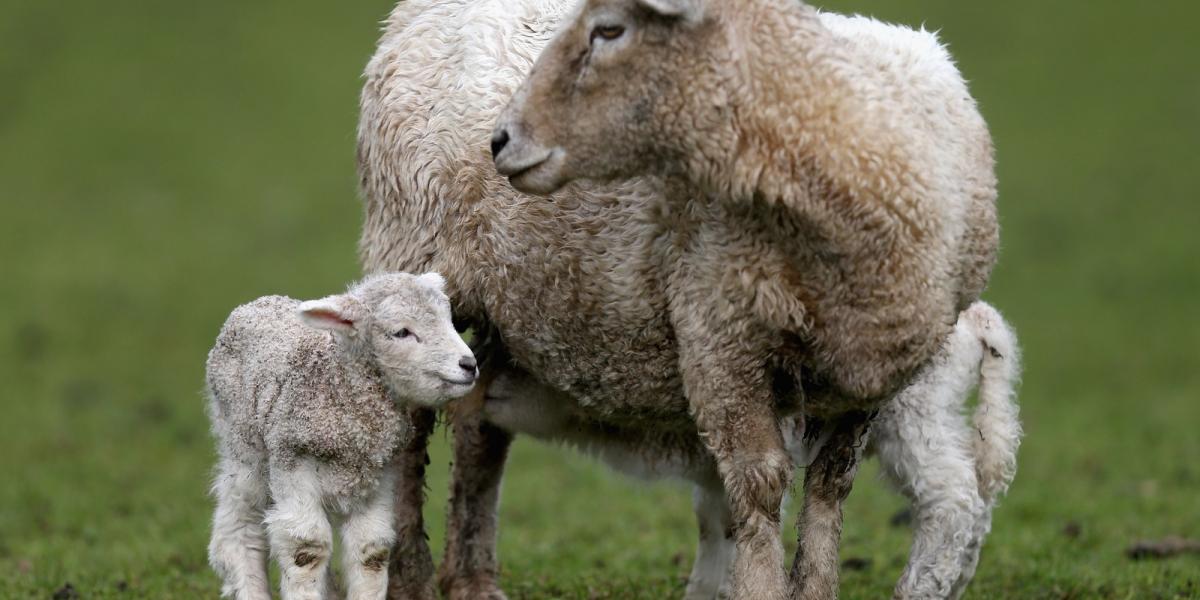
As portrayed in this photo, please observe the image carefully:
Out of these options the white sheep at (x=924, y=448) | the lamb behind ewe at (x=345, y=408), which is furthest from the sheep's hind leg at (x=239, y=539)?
the white sheep at (x=924, y=448)

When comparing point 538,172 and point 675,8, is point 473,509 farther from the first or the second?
point 675,8

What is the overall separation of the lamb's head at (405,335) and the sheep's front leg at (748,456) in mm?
850

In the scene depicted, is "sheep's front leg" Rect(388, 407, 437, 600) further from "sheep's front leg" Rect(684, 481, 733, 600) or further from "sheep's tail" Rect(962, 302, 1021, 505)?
"sheep's tail" Rect(962, 302, 1021, 505)

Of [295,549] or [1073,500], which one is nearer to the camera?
[295,549]

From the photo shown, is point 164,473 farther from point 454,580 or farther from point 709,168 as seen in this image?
point 709,168

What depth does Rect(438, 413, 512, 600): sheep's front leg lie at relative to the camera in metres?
8.01

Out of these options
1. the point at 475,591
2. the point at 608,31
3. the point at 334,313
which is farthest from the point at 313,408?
the point at 475,591

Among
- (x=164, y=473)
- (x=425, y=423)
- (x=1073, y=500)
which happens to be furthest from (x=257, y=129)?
(x=425, y=423)

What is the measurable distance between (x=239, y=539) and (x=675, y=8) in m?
2.68

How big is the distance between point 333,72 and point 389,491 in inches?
897

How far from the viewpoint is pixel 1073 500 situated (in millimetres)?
11164

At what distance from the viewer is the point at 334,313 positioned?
20.2 feet

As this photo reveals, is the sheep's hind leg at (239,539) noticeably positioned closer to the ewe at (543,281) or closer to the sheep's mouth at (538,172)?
the ewe at (543,281)

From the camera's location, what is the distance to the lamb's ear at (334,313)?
6.12 metres
